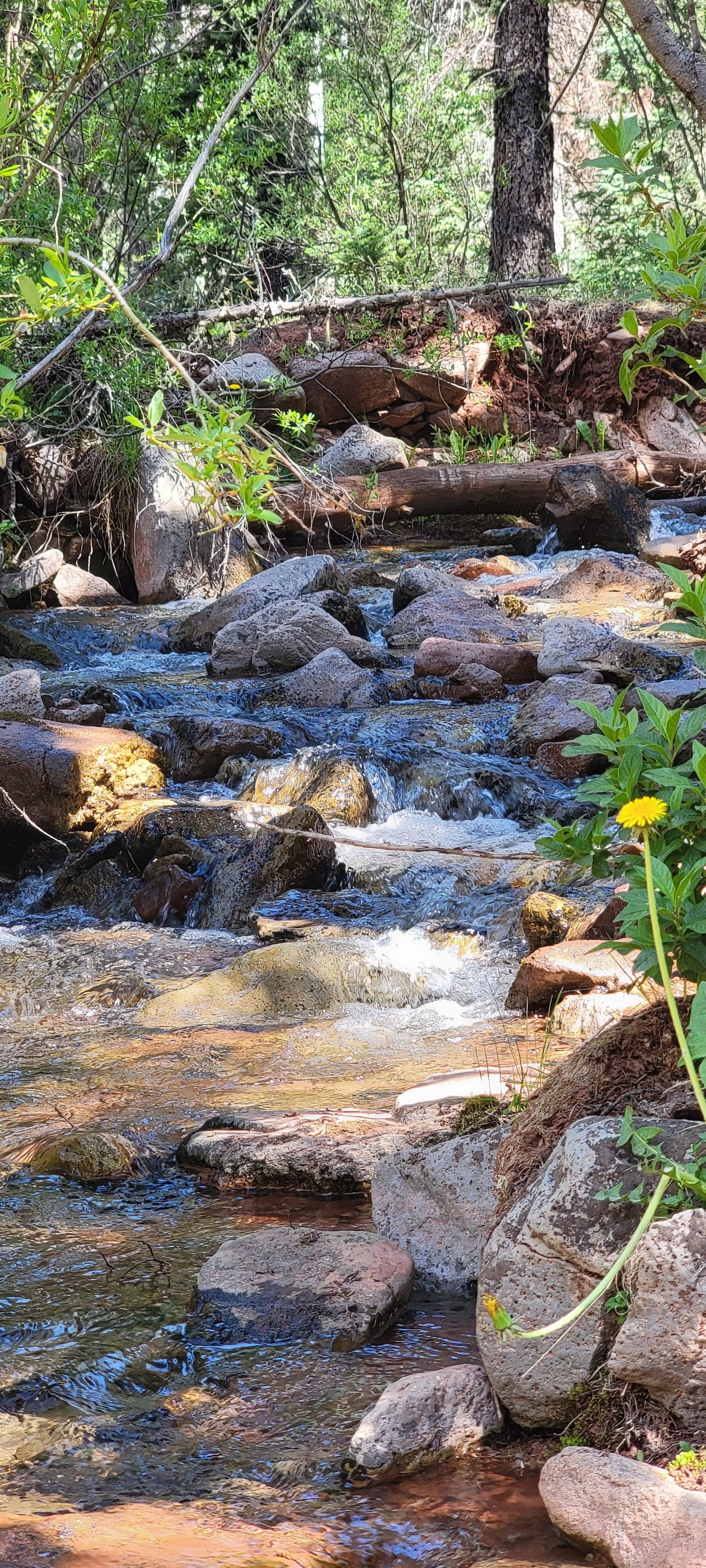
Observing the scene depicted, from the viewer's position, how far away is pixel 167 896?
6301 millimetres

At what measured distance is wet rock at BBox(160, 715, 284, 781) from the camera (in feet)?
25.1

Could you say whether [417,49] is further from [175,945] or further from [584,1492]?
[584,1492]

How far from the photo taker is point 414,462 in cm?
1338

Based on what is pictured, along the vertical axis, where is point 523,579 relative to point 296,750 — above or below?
above

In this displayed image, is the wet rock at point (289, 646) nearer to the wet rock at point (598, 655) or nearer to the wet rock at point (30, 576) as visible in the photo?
the wet rock at point (598, 655)

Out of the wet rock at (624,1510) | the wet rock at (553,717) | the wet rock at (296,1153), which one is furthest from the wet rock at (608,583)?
the wet rock at (624,1510)

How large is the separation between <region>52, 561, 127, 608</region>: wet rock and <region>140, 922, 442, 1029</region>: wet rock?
22.9ft

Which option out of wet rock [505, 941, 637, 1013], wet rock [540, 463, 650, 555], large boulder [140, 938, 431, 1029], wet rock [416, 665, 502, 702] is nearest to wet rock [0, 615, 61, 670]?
wet rock [416, 665, 502, 702]

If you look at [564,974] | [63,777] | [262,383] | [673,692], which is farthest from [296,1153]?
[262,383]

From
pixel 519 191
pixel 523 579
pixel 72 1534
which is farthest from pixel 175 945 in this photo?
pixel 519 191

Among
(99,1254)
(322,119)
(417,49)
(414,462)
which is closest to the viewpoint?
(99,1254)

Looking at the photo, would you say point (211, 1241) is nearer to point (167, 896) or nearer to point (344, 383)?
point (167, 896)

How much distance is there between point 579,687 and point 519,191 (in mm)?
9640

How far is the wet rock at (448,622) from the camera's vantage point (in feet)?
30.6
